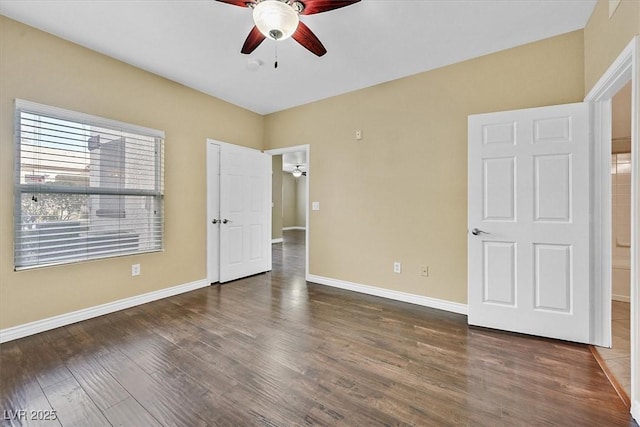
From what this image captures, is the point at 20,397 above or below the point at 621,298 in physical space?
below

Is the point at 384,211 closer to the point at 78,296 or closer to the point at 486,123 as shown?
the point at 486,123

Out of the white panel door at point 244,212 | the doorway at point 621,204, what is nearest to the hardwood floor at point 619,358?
the doorway at point 621,204

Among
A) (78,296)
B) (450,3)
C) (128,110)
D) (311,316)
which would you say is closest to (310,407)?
(311,316)

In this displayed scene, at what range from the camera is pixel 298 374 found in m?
1.83

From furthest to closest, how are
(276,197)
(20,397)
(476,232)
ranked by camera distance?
(276,197)
(476,232)
(20,397)

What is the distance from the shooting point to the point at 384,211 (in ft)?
11.0

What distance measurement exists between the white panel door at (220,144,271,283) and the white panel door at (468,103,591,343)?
305 centimetres

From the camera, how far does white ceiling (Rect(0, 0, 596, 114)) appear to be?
6.89 ft

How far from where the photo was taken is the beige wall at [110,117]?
2.25 meters

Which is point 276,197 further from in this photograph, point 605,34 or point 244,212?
point 605,34

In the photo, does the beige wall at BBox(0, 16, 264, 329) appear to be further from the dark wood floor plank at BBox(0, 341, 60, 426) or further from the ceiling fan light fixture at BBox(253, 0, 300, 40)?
the ceiling fan light fixture at BBox(253, 0, 300, 40)

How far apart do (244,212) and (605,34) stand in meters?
4.12

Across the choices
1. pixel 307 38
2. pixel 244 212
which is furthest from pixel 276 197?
pixel 307 38

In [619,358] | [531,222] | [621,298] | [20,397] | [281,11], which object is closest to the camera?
[20,397]
